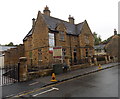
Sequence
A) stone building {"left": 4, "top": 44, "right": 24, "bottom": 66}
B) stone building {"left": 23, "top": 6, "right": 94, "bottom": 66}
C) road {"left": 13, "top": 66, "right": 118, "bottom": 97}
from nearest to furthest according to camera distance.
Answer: road {"left": 13, "top": 66, "right": 118, "bottom": 97}, stone building {"left": 23, "top": 6, "right": 94, "bottom": 66}, stone building {"left": 4, "top": 44, "right": 24, "bottom": 66}

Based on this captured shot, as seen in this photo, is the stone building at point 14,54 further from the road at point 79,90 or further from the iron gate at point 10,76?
the road at point 79,90

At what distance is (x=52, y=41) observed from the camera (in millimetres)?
17922

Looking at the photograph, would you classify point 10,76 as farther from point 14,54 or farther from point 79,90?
point 14,54

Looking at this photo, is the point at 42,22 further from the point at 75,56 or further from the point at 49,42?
the point at 75,56

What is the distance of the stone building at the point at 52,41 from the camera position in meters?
17.6

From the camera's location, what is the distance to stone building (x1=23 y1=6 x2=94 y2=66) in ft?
57.8

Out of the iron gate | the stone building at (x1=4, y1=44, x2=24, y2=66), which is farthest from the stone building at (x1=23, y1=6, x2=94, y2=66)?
the iron gate

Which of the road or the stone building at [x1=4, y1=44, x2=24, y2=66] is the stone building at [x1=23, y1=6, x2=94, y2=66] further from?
the road

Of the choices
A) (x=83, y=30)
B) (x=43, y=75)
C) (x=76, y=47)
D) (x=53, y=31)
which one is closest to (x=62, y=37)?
(x=53, y=31)

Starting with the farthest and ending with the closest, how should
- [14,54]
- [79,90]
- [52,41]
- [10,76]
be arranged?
[14,54]
[52,41]
[10,76]
[79,90]

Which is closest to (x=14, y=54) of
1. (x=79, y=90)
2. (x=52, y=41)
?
(x=52, y=41)

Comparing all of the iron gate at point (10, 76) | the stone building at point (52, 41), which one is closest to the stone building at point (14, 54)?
the stone building at point (52, 41)

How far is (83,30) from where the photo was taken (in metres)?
23.7

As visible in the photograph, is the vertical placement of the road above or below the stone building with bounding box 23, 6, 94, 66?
below
